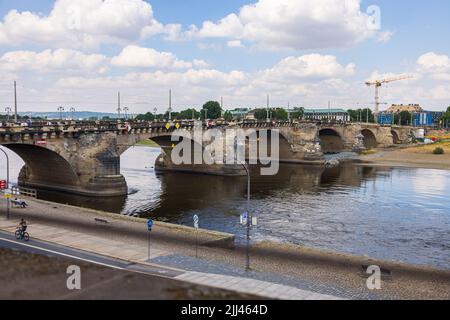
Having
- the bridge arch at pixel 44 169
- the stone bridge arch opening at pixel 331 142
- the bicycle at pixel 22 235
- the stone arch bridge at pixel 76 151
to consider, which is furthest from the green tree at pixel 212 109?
the bicycle at pixel 22 235

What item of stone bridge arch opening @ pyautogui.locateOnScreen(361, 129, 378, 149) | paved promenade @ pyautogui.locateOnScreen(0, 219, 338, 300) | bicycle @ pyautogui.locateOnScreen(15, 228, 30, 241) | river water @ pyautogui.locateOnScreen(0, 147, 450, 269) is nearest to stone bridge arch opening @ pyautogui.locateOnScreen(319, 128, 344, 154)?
stone bridge arch opening @ pyautogui.locateOnScreen(361, 129, 378, 149)

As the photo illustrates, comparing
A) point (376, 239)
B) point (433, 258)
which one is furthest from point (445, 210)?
point (433, 258)

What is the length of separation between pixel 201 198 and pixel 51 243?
2874cm

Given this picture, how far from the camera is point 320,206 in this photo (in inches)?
1950

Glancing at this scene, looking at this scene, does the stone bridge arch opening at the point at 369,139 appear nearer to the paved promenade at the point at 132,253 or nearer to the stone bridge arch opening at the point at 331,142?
the stone bridge arch opening at the point at 331,142

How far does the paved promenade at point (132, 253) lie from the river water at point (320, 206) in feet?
37.9

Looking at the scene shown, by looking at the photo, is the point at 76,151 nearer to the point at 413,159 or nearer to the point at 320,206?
the point at 320,206

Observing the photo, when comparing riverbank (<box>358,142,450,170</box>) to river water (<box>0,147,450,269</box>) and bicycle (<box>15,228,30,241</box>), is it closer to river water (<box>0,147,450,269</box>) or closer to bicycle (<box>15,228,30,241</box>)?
river water (<box>0,147,450,269</box>)

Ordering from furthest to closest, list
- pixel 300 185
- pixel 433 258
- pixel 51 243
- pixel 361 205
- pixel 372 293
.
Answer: pixel 300 185, pixel 361 205, pixel 433 258, pixel 51 243, pixel 372 293

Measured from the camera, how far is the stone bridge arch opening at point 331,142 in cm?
13550

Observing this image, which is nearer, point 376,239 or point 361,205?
point 376,239

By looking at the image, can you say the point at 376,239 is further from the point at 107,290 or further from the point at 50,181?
the point at 50,181
